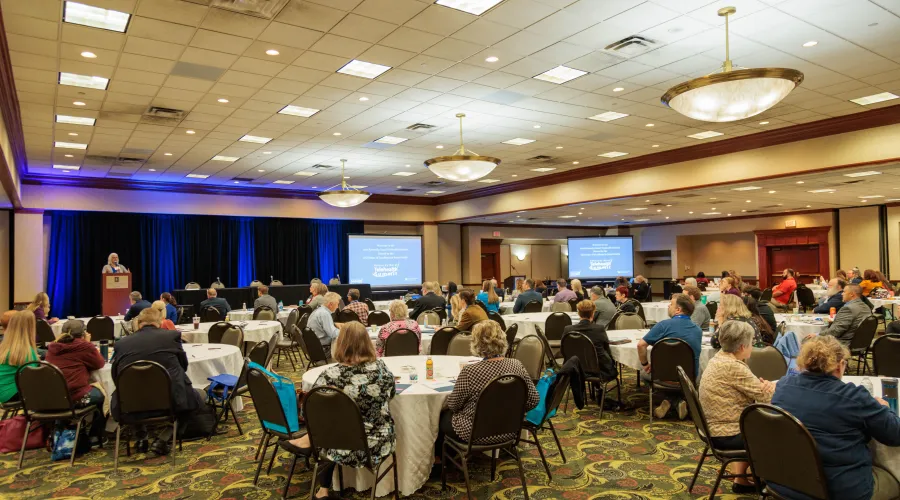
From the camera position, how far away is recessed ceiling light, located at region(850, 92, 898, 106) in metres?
7.68

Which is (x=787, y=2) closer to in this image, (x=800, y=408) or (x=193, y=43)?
(x=800, y=408)

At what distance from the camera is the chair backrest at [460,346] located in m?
6.11

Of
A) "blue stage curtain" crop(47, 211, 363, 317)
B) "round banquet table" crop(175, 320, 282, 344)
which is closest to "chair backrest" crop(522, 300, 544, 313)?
"round banquet table" crop(175, 320, 282, 344)

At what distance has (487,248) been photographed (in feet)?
78.2

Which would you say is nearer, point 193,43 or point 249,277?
point 193,43

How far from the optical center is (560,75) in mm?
6754

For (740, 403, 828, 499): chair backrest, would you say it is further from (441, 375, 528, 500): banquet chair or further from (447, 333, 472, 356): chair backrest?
(447, 333, 472, 356): chair backrest

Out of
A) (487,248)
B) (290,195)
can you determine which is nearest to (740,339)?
(290,195)

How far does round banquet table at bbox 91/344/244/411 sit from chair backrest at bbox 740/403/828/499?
4693 millimetres

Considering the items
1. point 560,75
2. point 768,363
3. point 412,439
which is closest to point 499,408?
point 412,439

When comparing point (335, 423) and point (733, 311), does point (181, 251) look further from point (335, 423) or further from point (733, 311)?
point (733, 311)

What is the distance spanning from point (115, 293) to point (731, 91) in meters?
12.8

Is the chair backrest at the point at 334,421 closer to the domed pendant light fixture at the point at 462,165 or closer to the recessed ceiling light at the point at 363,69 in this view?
the recessed ceiling light at the point at 363,69

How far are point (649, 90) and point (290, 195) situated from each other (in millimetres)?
11776
